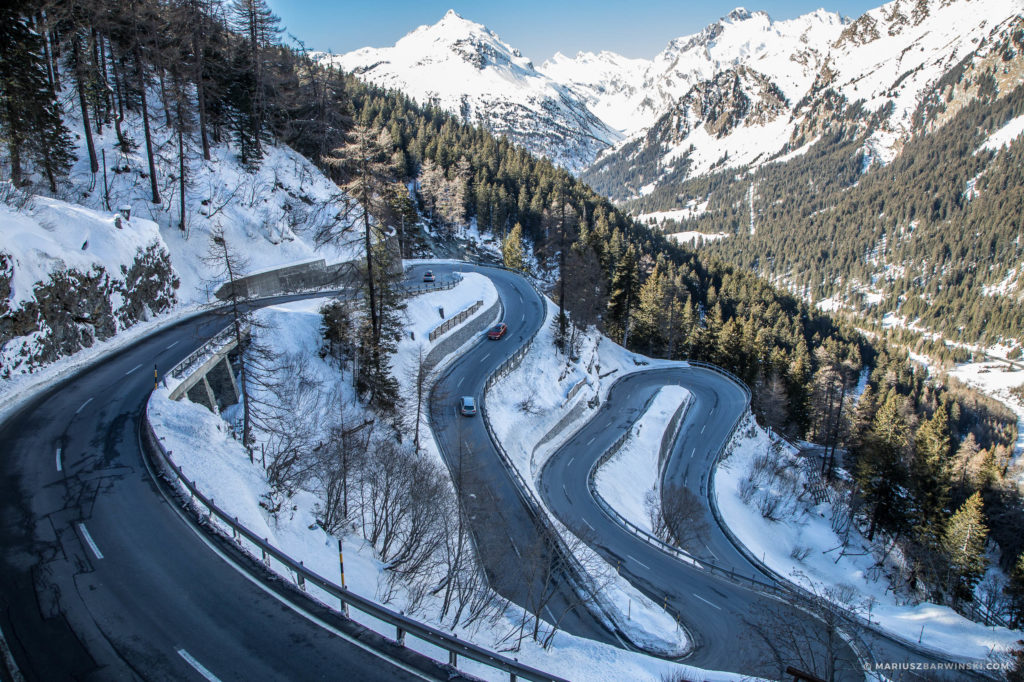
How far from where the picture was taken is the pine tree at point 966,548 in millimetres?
38875

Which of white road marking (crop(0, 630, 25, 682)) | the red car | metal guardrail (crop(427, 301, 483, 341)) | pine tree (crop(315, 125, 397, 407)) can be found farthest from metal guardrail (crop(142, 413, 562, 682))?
the red car

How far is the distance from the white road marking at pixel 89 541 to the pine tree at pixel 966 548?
54.0m

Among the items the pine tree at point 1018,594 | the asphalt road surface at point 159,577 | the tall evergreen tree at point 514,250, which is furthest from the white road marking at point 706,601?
the tall evergreen tree at point 514,250

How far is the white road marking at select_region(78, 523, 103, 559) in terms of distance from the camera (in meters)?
12.2

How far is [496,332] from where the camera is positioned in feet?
158

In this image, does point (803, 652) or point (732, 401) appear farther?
point (732, 401)

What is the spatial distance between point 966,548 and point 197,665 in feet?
173

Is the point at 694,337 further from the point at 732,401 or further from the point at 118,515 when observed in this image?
the point at 118,515

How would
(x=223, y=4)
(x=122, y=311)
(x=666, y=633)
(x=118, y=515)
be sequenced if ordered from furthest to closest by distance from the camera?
(x=223, y=4) → (x=122, y=311) → (x=666, y=633) → (x=118, y=515)

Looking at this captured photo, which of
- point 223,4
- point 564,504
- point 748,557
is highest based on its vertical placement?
point 223,4

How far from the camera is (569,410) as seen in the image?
45.2 metres

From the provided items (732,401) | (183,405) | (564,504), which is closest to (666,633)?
(564,504)

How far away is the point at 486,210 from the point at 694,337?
48022 mm

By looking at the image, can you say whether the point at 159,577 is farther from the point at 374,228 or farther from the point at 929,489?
the point at 929,489
